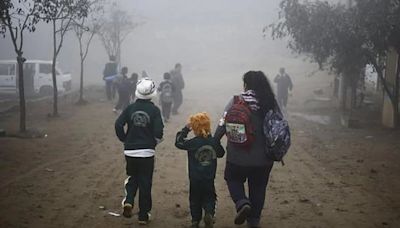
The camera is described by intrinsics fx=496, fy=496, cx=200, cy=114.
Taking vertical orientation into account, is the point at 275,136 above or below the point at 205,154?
above

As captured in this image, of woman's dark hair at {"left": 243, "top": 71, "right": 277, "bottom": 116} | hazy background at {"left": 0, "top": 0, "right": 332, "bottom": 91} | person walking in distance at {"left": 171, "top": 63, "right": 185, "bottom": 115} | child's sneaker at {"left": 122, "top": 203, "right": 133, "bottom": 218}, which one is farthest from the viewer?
hazy background at {"left": 0, "top": 0, "right": 332, "bottom": 91}

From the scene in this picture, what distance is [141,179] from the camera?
5723mm

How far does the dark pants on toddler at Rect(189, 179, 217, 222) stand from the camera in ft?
18.1

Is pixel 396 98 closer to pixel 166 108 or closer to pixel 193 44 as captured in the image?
pixel 166 108

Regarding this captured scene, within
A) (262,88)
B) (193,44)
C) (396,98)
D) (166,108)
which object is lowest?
(166,108)

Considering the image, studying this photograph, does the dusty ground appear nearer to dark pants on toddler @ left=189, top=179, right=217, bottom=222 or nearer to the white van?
dark pants on toddler @ left=189, top=179, right=217, bottom=222

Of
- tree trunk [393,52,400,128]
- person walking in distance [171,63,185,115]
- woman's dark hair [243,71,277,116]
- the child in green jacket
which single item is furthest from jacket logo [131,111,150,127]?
person walking in distance [171,63,185,115]

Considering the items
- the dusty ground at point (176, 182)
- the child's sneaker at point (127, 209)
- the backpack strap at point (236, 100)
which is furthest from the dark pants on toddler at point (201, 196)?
the backpack strap at point (236, 100)

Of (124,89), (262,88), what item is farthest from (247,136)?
(124,89)

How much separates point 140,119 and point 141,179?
710 millimetres

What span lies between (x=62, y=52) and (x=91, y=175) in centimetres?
4400

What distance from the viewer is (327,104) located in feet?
70.6

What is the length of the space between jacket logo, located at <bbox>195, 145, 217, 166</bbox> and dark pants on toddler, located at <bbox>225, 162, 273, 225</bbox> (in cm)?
22

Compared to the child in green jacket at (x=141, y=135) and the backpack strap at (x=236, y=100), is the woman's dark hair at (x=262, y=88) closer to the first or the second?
the backpack strap at (x=236, y=100)
